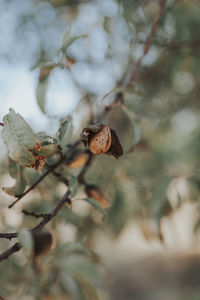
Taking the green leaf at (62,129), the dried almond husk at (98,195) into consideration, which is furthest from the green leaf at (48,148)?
the dried almond husk at (98,195)

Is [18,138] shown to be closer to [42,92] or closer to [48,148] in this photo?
[48,148]

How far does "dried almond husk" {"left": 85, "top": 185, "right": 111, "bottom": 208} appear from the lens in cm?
45

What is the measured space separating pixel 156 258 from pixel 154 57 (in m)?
3.84

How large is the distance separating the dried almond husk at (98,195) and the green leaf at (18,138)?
163 millimetres

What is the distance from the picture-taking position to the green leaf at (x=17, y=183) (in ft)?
1.31

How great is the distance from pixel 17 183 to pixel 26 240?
147mm

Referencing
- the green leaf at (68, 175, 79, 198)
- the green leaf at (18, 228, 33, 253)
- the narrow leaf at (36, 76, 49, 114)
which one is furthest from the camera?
the narrow leaf at (36, 76, 49, 114)

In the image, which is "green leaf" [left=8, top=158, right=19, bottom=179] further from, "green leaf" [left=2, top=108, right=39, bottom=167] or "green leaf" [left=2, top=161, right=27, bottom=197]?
"green leaf" [left=2, top=108, right=39, bottom=167]

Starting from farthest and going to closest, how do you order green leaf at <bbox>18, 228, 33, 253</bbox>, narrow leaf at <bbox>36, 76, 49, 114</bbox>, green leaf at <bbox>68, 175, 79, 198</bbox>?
narrow leaf at <bbox>36, 76, 49, 114</bbox>, green leaf at <bbox>68, 175, 79, 198</bbox>, green leaf at <bbox>18, 228, 33, 253</bbox>

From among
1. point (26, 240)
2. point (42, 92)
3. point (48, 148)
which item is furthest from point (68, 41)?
point (26, 240)

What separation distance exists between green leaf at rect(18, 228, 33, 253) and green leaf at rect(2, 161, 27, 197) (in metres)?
0.12

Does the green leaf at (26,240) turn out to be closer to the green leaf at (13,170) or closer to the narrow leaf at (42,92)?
the green leaf at (13,170)

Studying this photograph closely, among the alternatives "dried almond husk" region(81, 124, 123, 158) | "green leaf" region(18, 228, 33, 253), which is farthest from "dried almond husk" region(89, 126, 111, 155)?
"green leaf" region(18, 228, 33, 253)

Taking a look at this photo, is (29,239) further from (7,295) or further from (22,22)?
(22,22)
